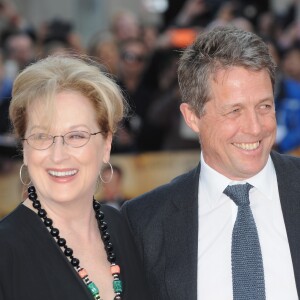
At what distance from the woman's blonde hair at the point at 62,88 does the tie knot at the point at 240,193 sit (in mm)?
631

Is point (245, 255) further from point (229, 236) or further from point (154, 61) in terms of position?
point (154, 61)

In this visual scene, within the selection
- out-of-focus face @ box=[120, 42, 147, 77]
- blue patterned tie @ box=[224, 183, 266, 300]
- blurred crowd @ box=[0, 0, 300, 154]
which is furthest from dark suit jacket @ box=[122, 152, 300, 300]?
out-of-focus face @ box=[120, 42, 147, 77]

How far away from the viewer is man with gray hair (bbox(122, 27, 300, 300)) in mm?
4312

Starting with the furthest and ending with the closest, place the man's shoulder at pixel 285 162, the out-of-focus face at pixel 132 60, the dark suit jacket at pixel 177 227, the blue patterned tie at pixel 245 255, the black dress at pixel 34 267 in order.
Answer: the out-of-focus face at pixel 132 60
the man's shoulder at pixel 285 162
the dark suit jacket at pixel 177 227
the blue patterned tie at pixel 245 255
the black dress at pixel 34 267

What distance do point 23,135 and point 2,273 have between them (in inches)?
24.3

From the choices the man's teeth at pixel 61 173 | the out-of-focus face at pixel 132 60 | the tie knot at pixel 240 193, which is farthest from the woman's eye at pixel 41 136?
the out-of-focus face at pixel 132 60

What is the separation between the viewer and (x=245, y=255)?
4320 mm

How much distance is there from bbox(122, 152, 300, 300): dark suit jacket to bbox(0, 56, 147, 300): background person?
18cm

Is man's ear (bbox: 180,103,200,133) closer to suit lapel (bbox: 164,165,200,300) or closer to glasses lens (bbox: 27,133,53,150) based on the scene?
suit lapel (bbox: 164,165,200,300)

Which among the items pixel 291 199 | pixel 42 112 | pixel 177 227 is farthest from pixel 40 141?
pixel 291 199

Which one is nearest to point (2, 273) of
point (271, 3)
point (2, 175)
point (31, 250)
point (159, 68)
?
point (31, 250)

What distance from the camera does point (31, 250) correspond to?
4.00m

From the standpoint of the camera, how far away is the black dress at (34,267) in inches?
152

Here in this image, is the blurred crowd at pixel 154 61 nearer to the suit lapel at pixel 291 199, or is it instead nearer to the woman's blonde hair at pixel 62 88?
the suit lapel at pixel 291 199
